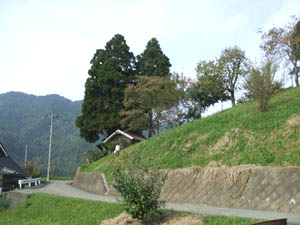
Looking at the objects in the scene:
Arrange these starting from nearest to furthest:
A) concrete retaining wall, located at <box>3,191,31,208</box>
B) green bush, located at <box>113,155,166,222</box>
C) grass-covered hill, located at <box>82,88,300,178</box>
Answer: green bush, located at <box>113,155,166,222</box> → grass-covered hill, located at <box>82,88,300,178</box> → concrete retaining wall, located at <box>3,191,31,208</box>

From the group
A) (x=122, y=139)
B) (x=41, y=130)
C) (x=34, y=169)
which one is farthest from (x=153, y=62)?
(x=41, y=130)

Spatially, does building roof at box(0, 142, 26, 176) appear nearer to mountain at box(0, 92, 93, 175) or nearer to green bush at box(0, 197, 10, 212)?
green bush at box(0, 197, 10, 212)

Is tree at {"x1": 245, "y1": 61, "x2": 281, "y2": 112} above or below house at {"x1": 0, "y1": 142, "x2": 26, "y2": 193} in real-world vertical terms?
above

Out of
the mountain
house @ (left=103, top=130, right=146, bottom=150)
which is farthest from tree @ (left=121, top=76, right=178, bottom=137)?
the mountain

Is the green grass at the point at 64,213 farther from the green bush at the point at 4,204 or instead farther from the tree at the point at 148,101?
the tree at the point at 148,101

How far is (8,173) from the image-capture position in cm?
2391

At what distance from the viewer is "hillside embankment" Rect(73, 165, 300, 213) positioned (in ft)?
30.6

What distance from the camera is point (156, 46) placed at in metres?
37.9

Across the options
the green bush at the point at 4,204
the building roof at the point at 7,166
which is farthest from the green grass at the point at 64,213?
the building roof at the point at 7,166

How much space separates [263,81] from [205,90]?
14.3 meters

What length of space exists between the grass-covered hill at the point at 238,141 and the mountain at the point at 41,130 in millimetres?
28284

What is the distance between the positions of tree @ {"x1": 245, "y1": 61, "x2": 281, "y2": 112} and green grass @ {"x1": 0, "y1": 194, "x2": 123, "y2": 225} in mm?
10239

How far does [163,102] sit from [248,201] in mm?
21470

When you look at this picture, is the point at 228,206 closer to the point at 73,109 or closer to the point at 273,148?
the point at 273,148
